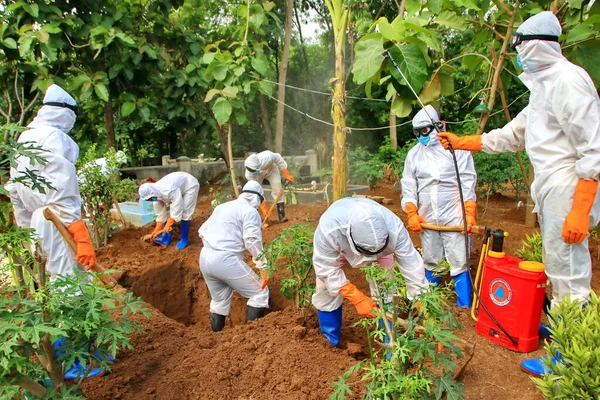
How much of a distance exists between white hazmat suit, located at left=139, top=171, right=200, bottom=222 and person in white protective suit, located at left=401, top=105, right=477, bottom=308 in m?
3.24

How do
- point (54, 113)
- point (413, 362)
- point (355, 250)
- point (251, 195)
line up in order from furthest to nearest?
point (251, 195)
point (54, 113)
point (355, 250)
point (413, 362)

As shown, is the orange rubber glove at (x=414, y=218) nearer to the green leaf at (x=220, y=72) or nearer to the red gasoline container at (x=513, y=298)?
the red gasoline container at (x=513, y=298)

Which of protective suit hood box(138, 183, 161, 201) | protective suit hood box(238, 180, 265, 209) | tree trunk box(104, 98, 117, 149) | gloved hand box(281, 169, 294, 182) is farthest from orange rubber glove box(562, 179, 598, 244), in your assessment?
tree trunk box(104, 98, 117, 149)

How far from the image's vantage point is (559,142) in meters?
2.52

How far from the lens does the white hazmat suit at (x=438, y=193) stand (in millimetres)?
3799

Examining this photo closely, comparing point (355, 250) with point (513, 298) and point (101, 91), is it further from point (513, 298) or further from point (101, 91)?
point (101, 91)

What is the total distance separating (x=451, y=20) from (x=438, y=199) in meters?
1.50

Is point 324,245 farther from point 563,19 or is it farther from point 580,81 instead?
point 563,19

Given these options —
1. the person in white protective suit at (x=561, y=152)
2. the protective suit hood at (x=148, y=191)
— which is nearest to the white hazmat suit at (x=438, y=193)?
the person in white protective suit at (x=561, y=152)

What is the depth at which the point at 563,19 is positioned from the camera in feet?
12.9

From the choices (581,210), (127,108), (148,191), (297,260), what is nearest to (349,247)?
(297,260)

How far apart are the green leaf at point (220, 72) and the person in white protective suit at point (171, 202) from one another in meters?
1.46

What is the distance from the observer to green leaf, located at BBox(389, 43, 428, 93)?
10.4ft

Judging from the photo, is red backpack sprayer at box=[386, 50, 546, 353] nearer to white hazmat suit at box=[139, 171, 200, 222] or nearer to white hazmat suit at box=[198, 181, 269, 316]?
white hazmat suit at box=[198, 181, 269, 316]
